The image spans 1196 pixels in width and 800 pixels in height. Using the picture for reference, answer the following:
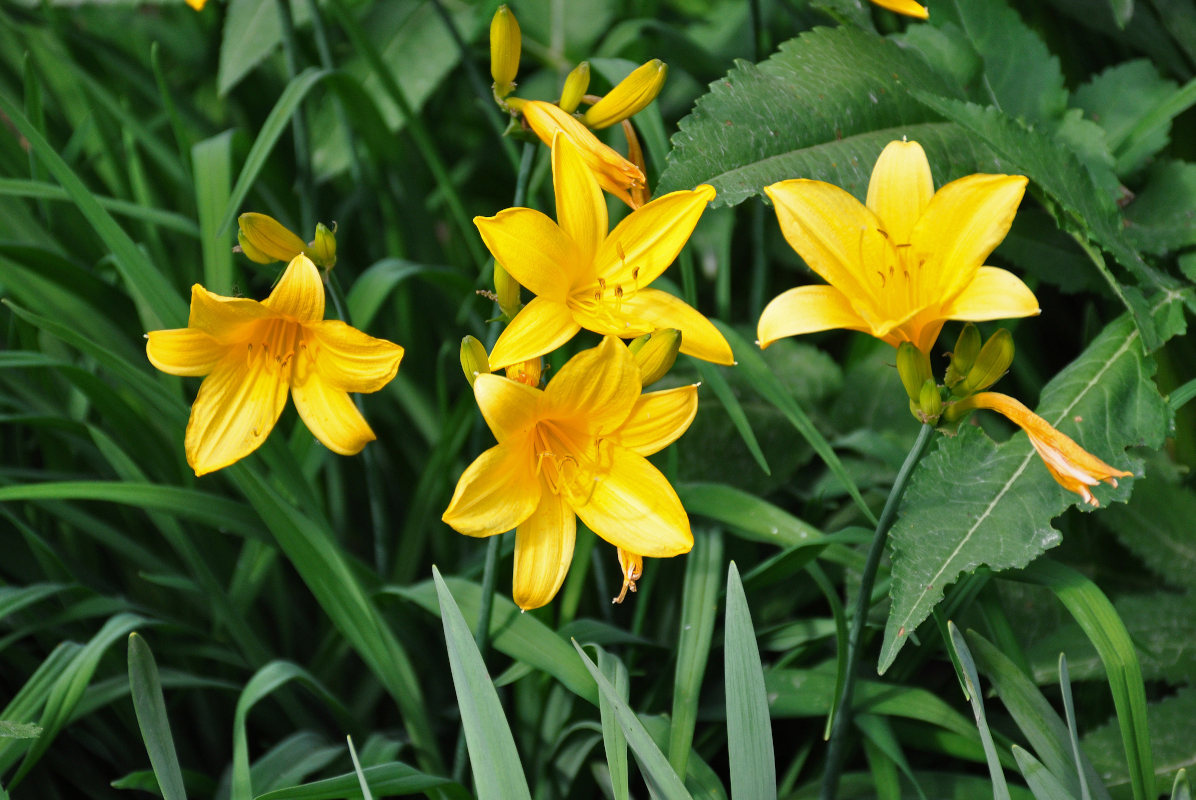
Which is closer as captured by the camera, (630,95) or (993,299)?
(993,299)

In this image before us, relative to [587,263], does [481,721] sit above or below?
below

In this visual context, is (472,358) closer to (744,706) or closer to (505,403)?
(505,403)

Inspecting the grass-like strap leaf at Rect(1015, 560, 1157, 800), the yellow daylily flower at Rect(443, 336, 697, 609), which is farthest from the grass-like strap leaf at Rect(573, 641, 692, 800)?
the grass-like strap leaf at Rect(1015, 560, 1157, 800)

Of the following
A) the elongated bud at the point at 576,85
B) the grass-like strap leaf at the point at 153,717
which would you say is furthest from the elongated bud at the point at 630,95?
the grass-like strap leaf at the point at 153,717

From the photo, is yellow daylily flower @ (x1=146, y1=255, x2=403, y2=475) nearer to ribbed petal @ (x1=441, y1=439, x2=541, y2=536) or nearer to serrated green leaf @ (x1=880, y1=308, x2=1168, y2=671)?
ribbed petal @ (x1=441, y1=439, x2=541, y2=536)

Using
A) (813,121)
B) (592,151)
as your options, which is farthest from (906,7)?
(592,151)

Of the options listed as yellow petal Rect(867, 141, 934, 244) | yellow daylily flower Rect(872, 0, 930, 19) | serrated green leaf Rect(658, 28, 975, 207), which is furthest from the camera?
yellow daylily flower Rect(872, 0, 930, 19)
